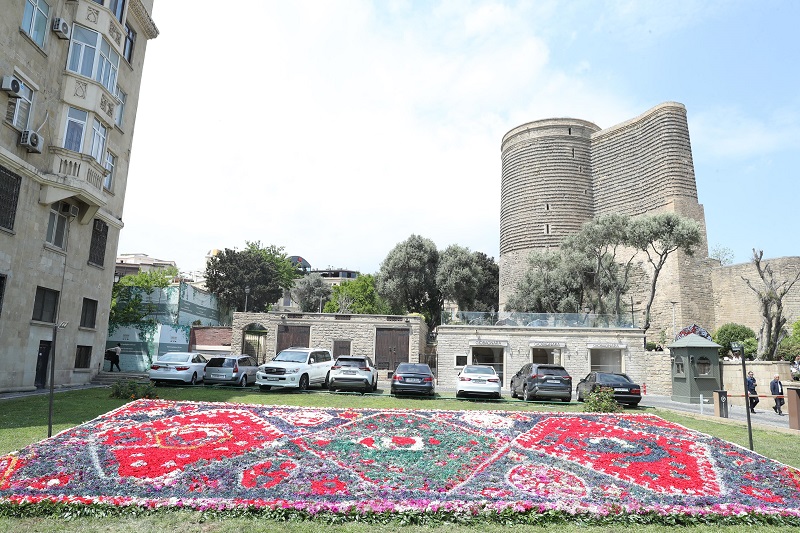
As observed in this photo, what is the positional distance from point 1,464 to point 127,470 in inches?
67.4

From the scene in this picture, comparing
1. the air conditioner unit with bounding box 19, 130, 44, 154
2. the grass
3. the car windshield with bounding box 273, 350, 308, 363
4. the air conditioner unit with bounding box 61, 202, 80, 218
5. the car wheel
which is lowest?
the grass

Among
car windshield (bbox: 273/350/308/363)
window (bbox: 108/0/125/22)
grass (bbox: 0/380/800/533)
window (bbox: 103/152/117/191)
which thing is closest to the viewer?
grass (bbox: 0/380/800/533)

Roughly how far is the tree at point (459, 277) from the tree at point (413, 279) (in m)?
1.11

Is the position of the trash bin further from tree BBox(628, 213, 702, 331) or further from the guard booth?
tree BBox(628, 213, 702, 331)

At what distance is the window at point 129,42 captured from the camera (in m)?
25.9

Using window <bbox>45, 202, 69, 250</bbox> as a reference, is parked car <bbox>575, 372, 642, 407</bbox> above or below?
below

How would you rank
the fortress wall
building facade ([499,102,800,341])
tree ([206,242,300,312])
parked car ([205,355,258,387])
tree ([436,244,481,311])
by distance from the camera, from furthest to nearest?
tree ([206,242,300,312]) < building facade ([499,102,800,341]) < tree ([436,244,481,311]) < the fortress wall < parked car ([205,355,258,387])

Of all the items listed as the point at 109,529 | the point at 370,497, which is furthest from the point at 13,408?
the point at 370,497

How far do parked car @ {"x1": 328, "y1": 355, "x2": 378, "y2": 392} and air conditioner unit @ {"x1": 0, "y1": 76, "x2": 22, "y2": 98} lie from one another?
1473cm

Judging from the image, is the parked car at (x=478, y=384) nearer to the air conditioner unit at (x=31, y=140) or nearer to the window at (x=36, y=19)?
the air conditioner unit at (x=31, y=140)

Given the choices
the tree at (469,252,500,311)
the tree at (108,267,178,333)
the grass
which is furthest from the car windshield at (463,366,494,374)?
the tree at (469,252,500,311)

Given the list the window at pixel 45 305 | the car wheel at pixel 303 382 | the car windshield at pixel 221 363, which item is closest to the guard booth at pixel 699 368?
the car wheel at pixel 303 382

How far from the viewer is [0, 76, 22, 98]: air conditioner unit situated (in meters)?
17.2

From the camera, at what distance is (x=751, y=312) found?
150 ft
